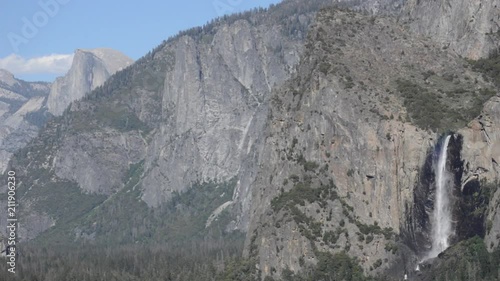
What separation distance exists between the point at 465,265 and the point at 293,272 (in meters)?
33.1

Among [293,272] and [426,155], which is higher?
[426,155]

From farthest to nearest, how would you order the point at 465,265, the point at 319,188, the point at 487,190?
the point at 319,188, the point at 487,190, the point at 465,265

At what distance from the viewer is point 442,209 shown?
190 meters

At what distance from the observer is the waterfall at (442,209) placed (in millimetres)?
189250

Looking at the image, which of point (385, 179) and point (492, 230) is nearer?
point (492, 230)

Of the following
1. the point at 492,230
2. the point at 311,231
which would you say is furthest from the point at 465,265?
the point at 311,231

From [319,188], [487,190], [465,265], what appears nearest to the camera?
[465,265]

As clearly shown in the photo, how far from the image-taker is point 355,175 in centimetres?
19600

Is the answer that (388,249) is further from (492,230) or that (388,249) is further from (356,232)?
(492,230)

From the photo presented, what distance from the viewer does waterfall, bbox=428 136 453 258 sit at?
189250mm

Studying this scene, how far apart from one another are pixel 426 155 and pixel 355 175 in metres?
14.3

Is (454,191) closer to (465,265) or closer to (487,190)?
(487,190)

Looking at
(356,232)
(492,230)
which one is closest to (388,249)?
(356,232)

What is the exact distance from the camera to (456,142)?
18825 cm
